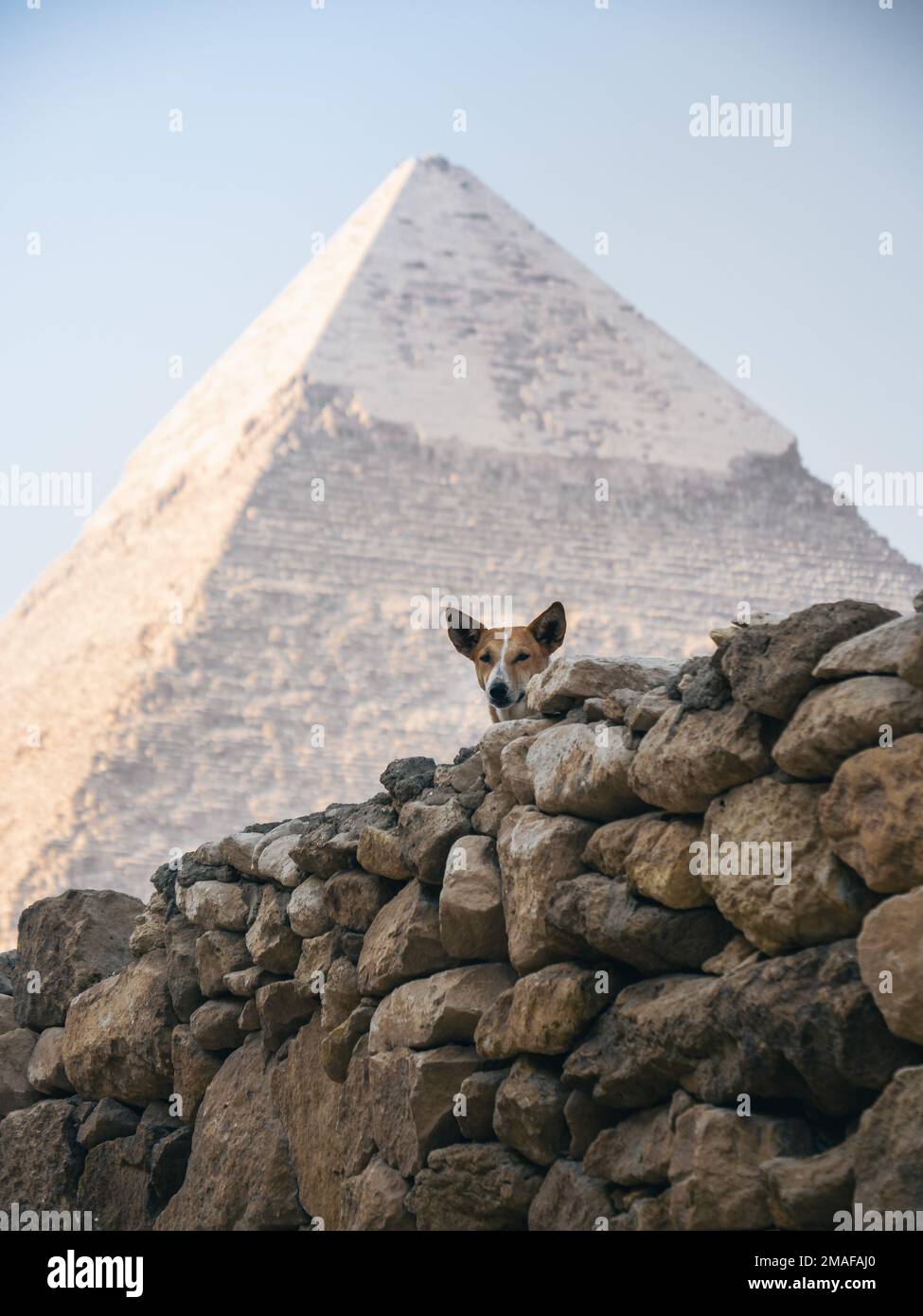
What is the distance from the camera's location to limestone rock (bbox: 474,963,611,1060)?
3725 millimetres

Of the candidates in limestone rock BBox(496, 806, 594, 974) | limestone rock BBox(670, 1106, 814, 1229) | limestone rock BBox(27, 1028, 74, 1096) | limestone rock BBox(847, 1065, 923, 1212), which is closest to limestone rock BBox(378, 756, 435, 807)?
limestone rock BBox(496, 806, 594, 974)

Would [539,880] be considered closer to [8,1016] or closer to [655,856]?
[655,856]

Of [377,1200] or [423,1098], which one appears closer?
[423,1098]

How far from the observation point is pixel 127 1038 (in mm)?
5758

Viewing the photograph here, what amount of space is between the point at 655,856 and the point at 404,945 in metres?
0.96

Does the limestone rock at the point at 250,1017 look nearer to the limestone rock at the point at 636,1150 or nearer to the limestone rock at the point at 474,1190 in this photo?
the limestone rock at the point at 474,1190

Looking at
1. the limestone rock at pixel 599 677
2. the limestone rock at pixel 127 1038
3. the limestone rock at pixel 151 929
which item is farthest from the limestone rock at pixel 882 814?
the limestone rock at pixel 151 929

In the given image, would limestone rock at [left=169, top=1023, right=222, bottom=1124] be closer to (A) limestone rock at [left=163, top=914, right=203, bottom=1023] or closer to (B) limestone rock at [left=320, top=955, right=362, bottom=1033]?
(A) limestone rock at [left=163, top=914, right=203, bottom=1023]

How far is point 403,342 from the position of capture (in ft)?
324

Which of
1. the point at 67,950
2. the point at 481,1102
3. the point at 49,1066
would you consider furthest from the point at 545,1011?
the point at 67,950

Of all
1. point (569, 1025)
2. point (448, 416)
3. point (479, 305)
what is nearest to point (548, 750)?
point (569, 1025)

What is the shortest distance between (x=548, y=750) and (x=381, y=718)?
84390 mm

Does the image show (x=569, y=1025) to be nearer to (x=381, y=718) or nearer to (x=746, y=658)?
(x=746, y=658)
